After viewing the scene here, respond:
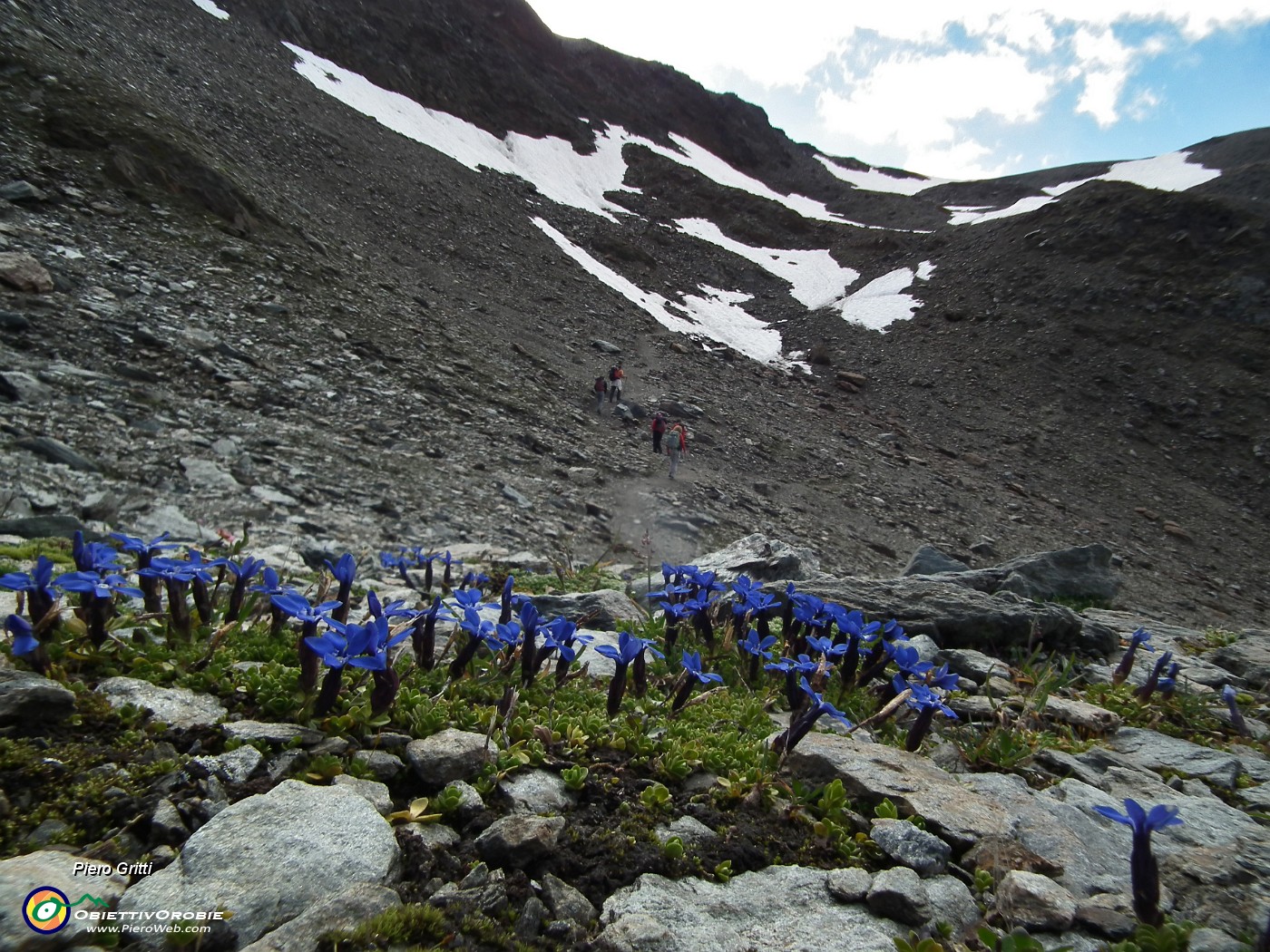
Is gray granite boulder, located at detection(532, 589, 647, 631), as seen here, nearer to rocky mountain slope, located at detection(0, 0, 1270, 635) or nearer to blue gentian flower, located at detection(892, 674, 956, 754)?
blue gentian flower, located at detection(892, 674, 956, 754)

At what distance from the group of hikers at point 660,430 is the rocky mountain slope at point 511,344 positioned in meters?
0.48

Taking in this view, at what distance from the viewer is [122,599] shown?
355 centimetres

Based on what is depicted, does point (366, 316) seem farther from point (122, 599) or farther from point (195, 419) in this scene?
point (122, 599)

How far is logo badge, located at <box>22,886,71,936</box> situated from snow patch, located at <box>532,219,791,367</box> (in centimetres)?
2859

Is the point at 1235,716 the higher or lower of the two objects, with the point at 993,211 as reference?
lower

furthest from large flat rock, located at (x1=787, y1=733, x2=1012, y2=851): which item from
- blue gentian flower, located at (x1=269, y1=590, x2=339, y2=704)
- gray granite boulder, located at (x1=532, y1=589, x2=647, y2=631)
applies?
gray granite boulder, located at (x1=532, y1=589, x2=647, y2=631)

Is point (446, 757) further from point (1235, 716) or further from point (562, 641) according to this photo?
point (1235, 716)

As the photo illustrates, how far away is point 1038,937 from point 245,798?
261 cm

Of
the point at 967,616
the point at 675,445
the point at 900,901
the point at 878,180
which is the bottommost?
the point at 900,901

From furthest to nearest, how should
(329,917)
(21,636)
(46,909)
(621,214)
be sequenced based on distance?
(621,214) < (21,636) < (329,917) < (46,909)

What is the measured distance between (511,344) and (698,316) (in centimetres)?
1520

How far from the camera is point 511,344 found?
65.9 ft

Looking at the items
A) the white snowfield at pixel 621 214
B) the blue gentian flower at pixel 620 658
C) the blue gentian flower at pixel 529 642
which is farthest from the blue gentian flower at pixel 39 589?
the white snowfield at pixel 621 214

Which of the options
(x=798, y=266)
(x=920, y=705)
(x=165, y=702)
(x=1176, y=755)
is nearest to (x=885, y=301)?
(x=798, y=266)
